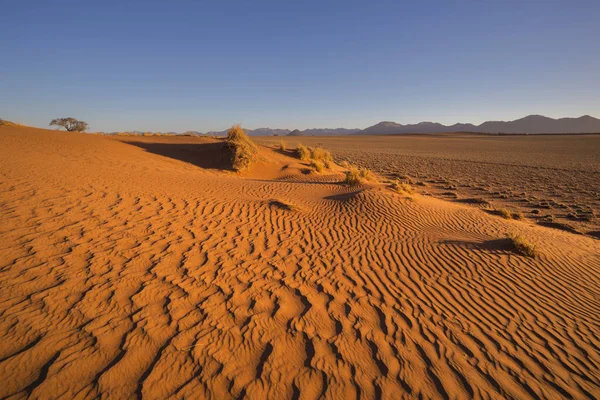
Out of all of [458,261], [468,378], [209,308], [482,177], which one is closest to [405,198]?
[458,261]

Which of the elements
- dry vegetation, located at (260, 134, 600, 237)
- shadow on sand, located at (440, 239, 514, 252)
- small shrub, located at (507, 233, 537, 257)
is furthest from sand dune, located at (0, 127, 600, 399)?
dry vegetation, located at (260, 134, 600, 237)

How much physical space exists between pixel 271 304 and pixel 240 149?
39.3 feet

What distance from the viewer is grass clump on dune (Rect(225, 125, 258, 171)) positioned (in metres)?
14.5

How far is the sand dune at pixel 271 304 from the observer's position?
276cm

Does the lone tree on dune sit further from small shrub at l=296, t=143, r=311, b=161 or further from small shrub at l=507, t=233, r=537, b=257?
small shrub at l=507, t=233, r=537, b=257

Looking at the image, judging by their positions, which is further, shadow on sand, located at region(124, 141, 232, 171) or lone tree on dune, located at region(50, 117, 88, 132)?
lone tree on dune, located at region(50, 117, 88, 132)

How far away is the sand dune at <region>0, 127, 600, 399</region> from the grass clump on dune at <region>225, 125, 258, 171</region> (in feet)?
23.4

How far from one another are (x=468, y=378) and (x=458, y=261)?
3.04 metres

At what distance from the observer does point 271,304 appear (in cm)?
385

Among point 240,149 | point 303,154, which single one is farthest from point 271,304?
point 303,154

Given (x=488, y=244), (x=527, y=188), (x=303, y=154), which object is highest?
(x=303, y=154)

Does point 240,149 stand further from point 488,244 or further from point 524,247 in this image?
point 524,247

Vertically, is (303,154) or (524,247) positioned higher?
(303,154)

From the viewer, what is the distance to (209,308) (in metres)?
3.64
